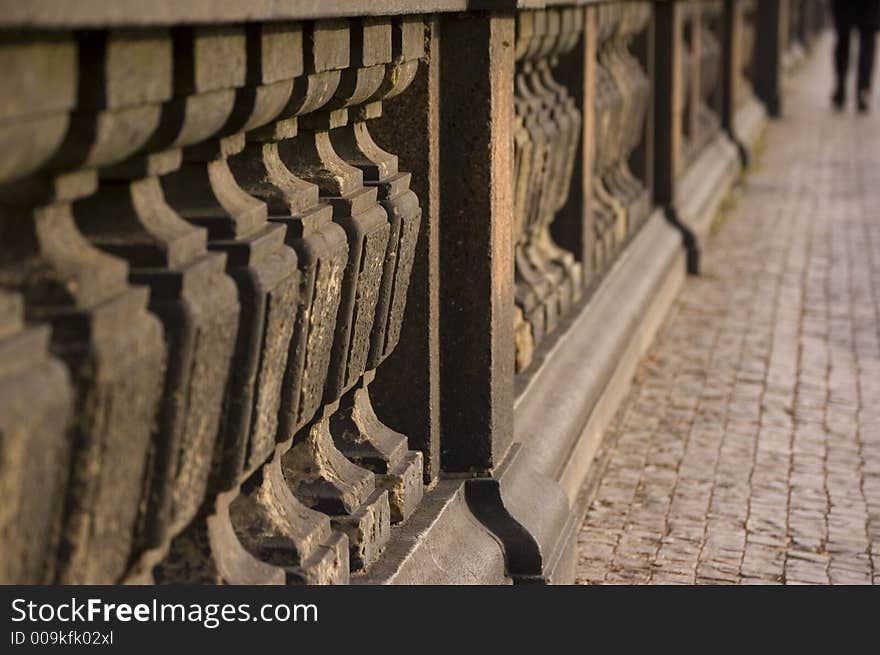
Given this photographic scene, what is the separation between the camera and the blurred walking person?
64.5ft

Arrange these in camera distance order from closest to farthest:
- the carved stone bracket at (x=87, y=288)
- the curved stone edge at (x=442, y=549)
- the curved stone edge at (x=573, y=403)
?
1. the carved stone bracket at (x=87, y=288)
2. the curved stone edge at (x=442, y=549)
3. the curved stone edge at (x=573, y=403)

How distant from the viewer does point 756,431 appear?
20.1ft

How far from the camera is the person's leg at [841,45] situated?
1989 centimetres

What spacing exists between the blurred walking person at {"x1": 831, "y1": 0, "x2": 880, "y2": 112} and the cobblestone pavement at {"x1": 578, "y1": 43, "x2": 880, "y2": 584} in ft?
29.8

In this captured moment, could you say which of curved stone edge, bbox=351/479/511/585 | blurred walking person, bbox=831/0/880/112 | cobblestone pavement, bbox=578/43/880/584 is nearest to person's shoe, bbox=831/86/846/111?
blurred walking person, bbox=831/0/880/112

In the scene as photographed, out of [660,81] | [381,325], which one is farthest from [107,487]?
[660,81]

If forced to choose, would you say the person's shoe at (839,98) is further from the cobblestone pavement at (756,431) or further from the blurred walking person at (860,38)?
the cobblestone pavement at (756,431)

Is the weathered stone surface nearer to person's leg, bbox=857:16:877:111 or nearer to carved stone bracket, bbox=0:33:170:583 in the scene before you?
carved stone bracket, bbox=0:33:170:583

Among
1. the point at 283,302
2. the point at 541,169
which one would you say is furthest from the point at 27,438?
the point at 541,169

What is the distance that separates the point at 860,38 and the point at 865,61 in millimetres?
396

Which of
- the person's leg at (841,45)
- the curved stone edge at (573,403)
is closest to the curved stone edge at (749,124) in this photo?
the person's leg at (841,45)

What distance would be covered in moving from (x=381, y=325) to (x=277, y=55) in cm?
100

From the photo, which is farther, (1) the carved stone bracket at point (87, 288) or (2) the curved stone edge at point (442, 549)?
(2) the curved stone edge at point (442, 549)

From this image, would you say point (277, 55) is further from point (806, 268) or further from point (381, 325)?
point (806, 268)
